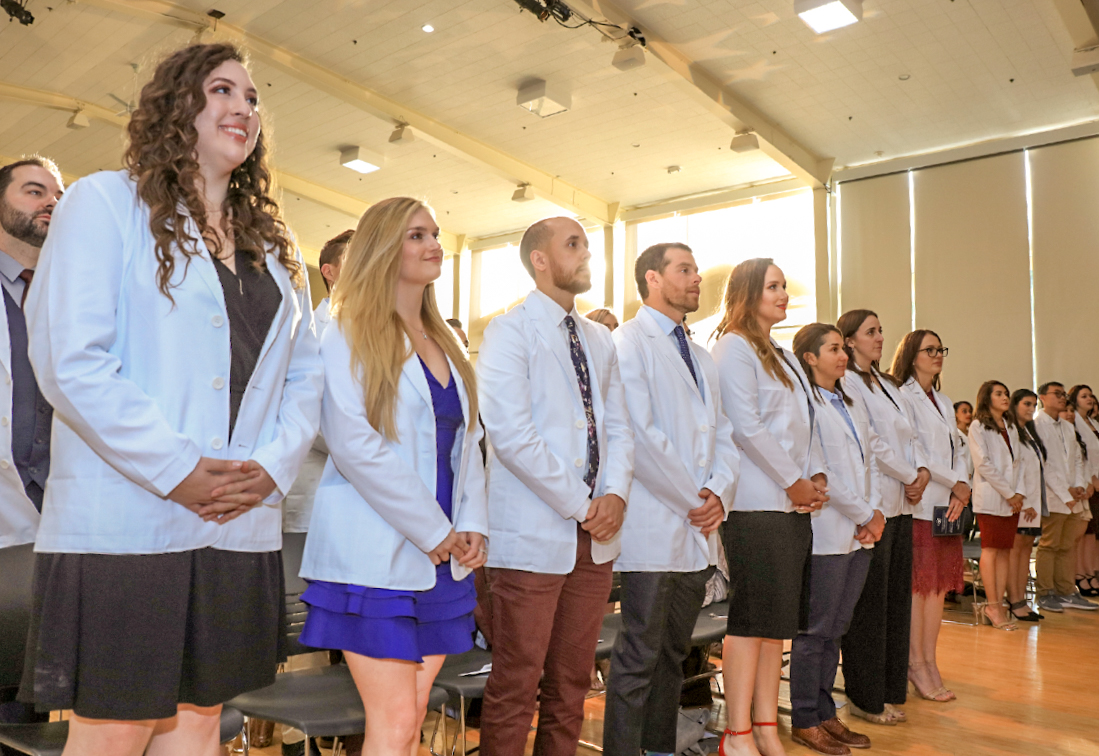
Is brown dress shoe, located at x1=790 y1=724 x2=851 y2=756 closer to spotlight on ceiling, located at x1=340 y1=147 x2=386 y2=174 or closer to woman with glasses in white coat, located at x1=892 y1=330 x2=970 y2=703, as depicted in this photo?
woman with glasses in white coat, located at x1=892 y1=330 x2=970 y2=703

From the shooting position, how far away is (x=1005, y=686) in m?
4.53

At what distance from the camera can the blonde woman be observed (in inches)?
73.3

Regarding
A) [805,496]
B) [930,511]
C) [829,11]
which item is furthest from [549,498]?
[829,11]

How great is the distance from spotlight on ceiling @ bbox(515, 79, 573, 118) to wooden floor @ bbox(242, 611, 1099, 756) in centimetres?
622

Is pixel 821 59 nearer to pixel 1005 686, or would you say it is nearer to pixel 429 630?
pixel 1005 686

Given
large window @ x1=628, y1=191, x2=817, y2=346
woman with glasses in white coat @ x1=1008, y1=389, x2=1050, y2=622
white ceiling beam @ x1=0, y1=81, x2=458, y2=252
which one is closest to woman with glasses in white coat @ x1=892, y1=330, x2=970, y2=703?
woman with glasses in white coat @ x1=1008, y1=389, x2=1050, y2=622

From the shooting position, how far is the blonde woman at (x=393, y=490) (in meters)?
1.86

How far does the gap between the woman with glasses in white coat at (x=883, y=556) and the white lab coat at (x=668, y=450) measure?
1.20m

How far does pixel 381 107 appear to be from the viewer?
31.6ft

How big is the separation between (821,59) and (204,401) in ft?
27.7

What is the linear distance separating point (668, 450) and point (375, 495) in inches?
44.2

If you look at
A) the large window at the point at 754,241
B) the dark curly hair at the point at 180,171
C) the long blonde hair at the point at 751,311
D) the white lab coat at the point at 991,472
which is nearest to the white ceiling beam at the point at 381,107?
the large window at the point at 754,241

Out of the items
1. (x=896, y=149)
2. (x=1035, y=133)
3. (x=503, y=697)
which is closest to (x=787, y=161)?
(x=896, y=149)

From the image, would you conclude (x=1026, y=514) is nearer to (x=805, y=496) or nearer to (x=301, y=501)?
(x=805, y=496)
